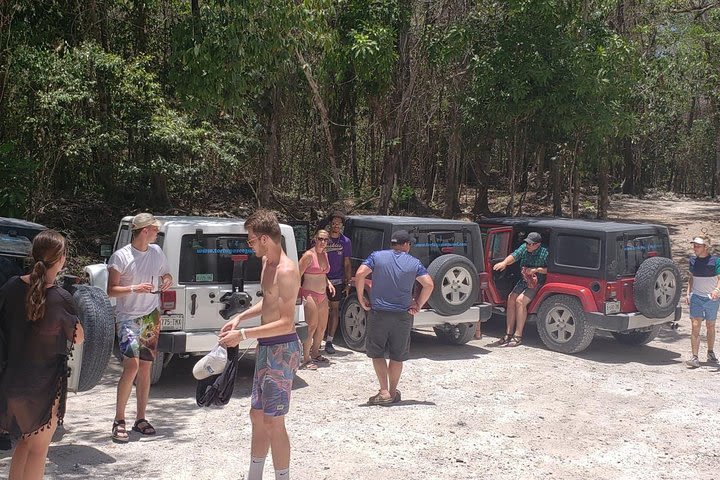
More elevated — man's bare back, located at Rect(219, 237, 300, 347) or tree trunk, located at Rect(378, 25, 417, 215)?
tree trunk, located at Rect(378, 25, 417, 215)

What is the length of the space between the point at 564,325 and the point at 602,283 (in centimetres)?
77

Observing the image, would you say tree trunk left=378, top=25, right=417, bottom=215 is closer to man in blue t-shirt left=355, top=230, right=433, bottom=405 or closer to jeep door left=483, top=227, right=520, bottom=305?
jeep door left=483, top=227, right=520, bottom=305

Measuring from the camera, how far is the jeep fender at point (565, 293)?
934cm

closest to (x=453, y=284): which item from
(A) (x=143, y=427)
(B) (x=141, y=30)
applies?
(A) (x=143, y=427)

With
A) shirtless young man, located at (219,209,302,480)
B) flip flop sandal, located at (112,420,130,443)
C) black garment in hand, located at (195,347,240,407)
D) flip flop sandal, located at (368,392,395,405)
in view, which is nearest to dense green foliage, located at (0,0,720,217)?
flip flop sandal, located at (368,392,395,405)

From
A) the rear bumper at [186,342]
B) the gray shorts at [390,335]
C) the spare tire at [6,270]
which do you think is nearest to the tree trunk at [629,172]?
the gray shorts at [390,335]

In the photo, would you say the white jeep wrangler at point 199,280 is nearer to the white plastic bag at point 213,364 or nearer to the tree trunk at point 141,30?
the white plastic bag at point 213,364

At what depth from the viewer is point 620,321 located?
9.13m

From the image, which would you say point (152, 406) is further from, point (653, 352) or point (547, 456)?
point (653, 352)

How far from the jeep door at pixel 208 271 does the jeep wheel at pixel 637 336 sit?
539 cm

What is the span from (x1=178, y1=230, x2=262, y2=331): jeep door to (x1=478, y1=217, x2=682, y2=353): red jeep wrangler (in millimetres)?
4078

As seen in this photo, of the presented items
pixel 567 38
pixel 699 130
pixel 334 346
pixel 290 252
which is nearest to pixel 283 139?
pixel 567 38

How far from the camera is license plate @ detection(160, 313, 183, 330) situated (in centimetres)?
720

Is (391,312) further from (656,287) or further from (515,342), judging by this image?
(656,287)
